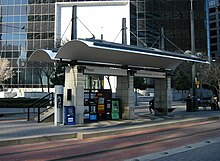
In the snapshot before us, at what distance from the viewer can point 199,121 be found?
64.6 ft

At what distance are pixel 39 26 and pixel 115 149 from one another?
2411 inches

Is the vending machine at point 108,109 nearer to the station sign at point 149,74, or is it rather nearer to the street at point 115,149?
the station sign at point 149,74

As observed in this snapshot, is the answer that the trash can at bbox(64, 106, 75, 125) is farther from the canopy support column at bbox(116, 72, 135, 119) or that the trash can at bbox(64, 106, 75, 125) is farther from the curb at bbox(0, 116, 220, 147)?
the canopy support column at bbox(116, 72, 135, 119)

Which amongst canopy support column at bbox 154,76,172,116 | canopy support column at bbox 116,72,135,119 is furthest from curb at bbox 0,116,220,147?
canopy support column at bbox 154,76,172,116

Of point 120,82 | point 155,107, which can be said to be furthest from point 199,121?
point 120,82

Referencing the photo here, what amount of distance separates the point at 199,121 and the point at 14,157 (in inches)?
546

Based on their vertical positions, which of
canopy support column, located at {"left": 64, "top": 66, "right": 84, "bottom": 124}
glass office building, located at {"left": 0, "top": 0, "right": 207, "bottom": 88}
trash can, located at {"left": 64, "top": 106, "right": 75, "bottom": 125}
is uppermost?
glass office building, located at {"left": 0, "top": 0, "right": 207, "bottom": 88}

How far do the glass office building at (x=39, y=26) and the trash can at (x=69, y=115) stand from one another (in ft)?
166

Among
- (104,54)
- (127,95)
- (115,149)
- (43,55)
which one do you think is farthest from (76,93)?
(115,149)

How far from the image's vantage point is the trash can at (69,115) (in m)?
16.3

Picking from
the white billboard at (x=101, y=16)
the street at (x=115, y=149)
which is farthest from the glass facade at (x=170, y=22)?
the street at (x=115, y=149)

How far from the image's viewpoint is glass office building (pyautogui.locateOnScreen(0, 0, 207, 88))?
66000 mm

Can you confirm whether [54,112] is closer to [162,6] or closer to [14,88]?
[14,88]

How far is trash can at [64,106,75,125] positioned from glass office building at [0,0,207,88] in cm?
5048
